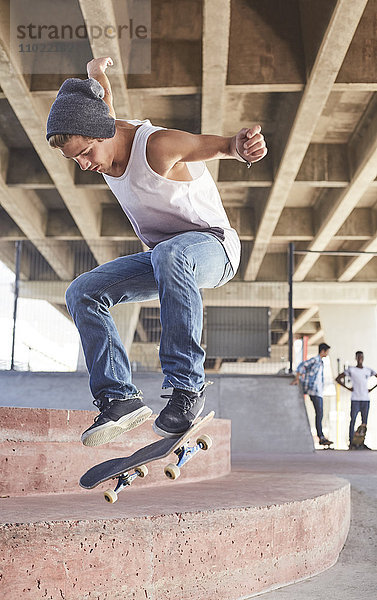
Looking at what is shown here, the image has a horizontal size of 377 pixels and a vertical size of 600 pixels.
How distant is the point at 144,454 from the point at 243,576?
29.2 inches

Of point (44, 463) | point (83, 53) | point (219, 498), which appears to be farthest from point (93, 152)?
point (83, 53)

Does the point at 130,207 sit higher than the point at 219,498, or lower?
higher

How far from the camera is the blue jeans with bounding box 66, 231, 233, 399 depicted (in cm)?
276

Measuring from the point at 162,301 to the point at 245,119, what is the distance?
35.4 feet

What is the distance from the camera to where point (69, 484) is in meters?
3.28

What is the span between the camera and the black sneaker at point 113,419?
276 centimetres

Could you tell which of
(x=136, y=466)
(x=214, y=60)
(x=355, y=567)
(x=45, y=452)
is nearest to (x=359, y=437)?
(x=214, y=60)

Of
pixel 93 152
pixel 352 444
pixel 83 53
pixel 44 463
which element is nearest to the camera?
pixel 93 152

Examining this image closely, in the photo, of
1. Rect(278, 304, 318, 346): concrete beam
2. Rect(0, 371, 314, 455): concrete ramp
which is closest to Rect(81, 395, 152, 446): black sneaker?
Rect(0, 371, 314, 455): concrete ramp

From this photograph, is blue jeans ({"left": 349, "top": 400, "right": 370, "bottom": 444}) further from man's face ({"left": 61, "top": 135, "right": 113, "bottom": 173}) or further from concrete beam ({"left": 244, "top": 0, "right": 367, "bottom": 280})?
man's face ({"left": 61, "top": 135, "right": 113, "bottom": 173})

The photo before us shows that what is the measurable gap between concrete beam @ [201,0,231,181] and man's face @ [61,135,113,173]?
214 inches

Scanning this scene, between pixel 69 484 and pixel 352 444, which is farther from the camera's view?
pixel 352 444

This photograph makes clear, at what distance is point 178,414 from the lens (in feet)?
8.94

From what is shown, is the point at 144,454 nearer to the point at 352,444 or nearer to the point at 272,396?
the point at 272,396
